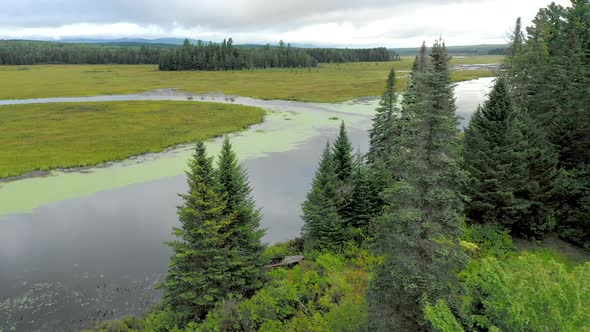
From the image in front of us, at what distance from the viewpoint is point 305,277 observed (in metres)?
18.0

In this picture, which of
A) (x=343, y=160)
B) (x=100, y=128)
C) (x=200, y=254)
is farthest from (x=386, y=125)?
(x=100, y=128)

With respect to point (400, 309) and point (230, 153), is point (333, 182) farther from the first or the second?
point (400, 309)

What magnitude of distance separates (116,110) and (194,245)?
63.6 metres

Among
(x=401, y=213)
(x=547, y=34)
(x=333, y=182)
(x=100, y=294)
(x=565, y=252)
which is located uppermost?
(x=547, y=34)

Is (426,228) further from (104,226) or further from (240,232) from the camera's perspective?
(104,226)

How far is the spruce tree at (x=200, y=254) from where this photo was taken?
17766 millimetres

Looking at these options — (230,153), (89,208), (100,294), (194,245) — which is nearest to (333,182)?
(230,153)

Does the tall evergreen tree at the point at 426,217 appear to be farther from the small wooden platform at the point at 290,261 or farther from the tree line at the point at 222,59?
the tree line at the point at 222,59

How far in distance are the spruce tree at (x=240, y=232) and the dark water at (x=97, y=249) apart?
5.15 metres

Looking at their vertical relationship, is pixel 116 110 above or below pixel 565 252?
above

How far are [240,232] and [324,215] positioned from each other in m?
5.56

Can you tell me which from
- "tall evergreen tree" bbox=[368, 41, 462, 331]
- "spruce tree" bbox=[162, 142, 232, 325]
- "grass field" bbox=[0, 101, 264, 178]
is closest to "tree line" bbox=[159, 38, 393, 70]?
"grass field" bbox=[0, 101, 264, 178]

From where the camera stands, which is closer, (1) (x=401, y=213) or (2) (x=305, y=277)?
(1) (x=401, y=213)

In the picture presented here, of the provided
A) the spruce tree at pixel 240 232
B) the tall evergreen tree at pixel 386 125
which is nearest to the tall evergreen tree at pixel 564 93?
the tall evergreen tree at pixel 386 125
